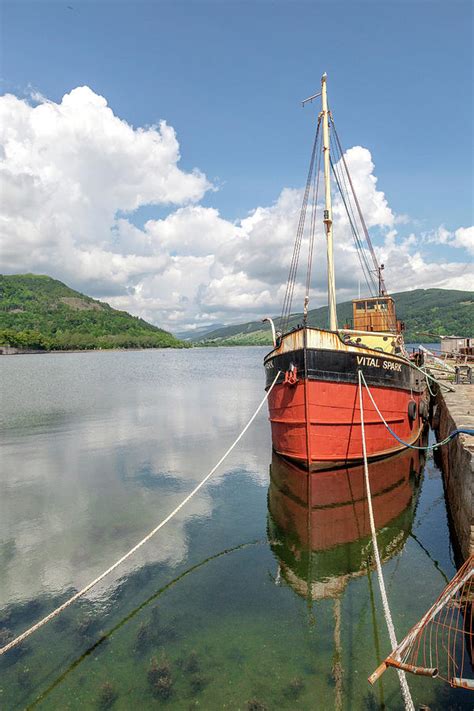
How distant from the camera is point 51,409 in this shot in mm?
30234

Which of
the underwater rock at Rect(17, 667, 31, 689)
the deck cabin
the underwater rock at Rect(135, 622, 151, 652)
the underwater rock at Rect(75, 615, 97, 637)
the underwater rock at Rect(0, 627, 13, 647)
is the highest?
the deck cabin

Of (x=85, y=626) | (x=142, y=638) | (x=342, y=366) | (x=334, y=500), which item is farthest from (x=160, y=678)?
Result: (x=342, y=366)

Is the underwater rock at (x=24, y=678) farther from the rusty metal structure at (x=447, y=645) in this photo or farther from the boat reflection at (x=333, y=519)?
the rusty metal structure at (x=447, y=645)

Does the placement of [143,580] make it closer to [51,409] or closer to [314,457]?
[314,457]

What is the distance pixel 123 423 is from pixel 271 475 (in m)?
12.8

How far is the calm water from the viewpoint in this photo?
5.91m

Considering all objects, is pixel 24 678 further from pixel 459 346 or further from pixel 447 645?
pixel 459 346

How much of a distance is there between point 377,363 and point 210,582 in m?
9.18

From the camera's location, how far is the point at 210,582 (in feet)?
27.9

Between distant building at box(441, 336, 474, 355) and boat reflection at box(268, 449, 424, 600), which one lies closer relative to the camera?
boat reflection at box(268, 449, 424, 600)

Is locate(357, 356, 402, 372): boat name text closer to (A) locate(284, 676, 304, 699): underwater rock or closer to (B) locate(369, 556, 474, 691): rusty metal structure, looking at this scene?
(B) locate(369, 556, 474, 691): rusty metal structure

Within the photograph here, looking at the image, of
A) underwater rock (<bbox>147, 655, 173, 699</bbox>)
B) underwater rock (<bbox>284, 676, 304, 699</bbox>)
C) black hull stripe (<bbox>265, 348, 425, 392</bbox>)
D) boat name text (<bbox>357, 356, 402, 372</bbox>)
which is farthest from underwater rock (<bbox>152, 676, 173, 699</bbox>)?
boat name text (<bbox>357, 356, 402, 372</bbox>)

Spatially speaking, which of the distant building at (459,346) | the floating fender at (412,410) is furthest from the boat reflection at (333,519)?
the distant building at (459,346)

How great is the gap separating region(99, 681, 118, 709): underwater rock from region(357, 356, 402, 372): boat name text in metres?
10.9
